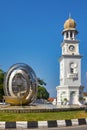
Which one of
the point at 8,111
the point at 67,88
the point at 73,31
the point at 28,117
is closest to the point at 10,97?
the point at 8,111

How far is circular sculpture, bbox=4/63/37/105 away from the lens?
24703 millimetres

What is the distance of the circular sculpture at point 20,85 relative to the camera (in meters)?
24.7

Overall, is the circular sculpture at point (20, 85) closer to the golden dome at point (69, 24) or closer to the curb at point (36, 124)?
the curb at point (36, 124)

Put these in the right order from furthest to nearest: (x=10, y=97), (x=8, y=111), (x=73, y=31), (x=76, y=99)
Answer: (x=73, y=31)
(x=76, y=99)
(x=10, y=97)
(x=8, y=111)

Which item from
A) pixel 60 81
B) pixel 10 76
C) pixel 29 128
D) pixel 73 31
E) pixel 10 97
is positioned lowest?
pixel 29 128

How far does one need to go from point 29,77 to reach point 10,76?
1.54 m

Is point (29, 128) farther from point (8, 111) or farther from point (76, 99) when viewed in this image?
point (76, 99)

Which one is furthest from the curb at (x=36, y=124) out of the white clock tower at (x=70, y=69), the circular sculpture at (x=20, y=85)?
the white clock tower at (x=70, y=69)

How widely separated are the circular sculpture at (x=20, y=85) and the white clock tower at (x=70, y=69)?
38.8m

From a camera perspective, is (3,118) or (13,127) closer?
(13,127)

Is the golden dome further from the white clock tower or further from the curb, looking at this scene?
the curb

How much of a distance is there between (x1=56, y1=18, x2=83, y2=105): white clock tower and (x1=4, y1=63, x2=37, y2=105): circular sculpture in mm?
38793

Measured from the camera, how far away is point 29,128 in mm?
14930

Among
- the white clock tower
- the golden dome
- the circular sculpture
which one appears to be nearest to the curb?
the circular sculpture
